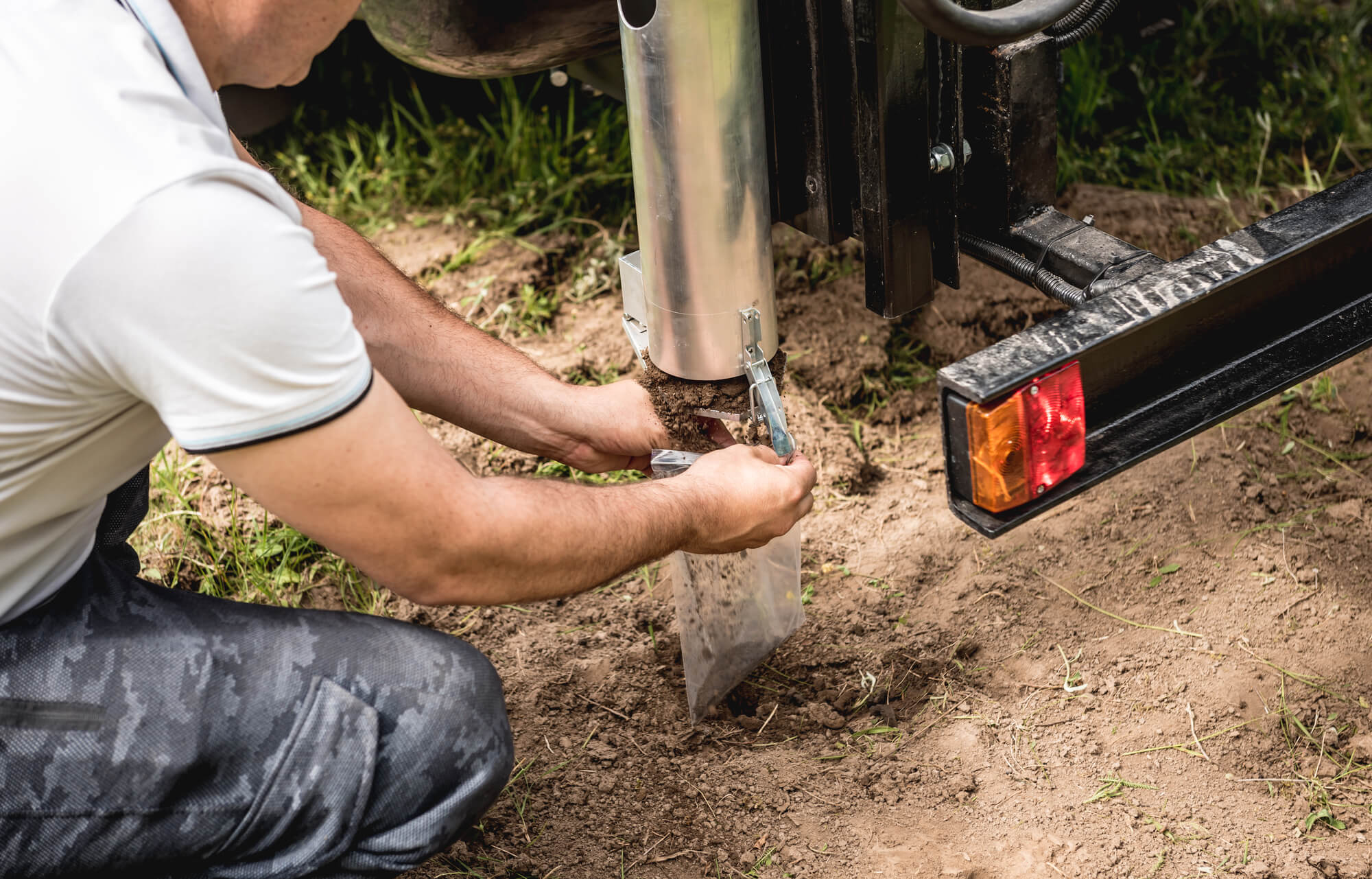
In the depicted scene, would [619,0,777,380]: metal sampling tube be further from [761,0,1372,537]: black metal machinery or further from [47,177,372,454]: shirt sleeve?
[47,177,372,454]: shirt sleeve

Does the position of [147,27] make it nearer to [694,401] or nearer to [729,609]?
[694,401]

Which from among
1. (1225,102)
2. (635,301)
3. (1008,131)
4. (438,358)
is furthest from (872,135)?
(1225,102)

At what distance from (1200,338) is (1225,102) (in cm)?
215

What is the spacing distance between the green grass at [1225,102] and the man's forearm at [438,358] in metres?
1.65

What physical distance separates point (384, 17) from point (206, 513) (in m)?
0.98

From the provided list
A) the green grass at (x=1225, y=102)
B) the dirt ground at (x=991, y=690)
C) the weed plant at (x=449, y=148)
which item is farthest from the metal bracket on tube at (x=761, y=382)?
the green grass at (x=1225, y=102)

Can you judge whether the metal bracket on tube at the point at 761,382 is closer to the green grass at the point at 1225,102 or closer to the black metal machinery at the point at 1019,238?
the black metal machinery at the point at 1019,238

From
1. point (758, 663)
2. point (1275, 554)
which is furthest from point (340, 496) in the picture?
point (1275, 554)

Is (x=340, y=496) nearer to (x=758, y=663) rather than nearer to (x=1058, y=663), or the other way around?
(x=758, y=663)

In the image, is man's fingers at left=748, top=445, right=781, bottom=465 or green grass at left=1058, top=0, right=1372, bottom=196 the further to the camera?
green grass at left=1058, top=0, right=1372, bottom=196

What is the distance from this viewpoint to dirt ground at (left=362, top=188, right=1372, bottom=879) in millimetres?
1654

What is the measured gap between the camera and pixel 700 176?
144 centimetres

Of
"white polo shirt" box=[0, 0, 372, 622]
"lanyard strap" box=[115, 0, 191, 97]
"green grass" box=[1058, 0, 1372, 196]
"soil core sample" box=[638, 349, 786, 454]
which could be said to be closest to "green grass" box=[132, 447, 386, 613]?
"soil core sample" box=[638, 349, 786, 454]

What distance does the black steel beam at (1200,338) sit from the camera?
135 cm
